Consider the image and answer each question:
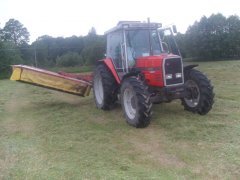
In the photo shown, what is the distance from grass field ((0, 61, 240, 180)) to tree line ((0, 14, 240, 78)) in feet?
84.2

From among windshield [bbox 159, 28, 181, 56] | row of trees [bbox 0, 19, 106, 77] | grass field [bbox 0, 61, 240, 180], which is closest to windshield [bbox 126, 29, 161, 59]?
windshield [bbox 159, 28, 181, 56]

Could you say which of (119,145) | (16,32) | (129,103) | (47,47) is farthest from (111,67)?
(16,32)

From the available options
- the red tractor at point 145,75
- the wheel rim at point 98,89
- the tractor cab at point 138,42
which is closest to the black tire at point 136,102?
the red tractor at point 145,75

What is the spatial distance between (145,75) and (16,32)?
53.7m

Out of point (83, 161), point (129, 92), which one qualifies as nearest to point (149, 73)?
point (129, 92)

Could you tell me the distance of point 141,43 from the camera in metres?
8.34

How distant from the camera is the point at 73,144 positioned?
6.18 metres

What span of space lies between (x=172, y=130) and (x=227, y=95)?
14.1 feet

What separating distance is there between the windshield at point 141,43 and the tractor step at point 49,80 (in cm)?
243

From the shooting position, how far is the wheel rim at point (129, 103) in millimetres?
7535

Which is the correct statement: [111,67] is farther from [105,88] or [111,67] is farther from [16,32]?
[16,32]

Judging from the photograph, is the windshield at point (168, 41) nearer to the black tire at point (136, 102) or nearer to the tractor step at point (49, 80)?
the black tire at point (136, 102)

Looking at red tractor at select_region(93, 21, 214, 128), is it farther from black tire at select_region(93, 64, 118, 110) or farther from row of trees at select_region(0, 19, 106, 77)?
row of trees at select_region(0, 19, 106, 77)

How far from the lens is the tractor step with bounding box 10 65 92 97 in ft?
32.8
